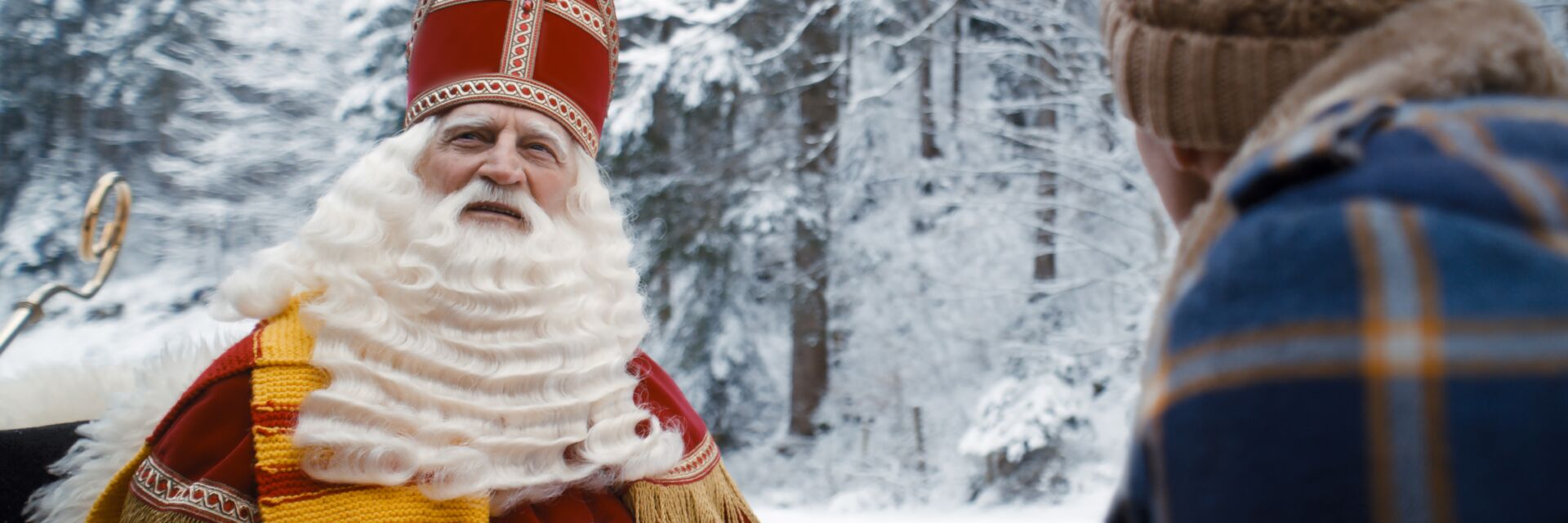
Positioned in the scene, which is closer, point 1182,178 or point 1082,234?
point 1182,178

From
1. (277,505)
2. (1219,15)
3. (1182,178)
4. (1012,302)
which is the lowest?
(277,505)

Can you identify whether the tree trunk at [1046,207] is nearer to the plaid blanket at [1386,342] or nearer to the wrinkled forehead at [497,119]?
the wrinkled forehead at [497,119]

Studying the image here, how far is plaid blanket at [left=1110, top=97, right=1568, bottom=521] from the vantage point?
540mm

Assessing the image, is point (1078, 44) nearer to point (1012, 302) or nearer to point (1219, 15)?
point (1012, 302)

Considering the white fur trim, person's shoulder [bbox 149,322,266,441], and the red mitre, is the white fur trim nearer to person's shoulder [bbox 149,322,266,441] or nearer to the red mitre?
person's shoulder [bbox 149,322,266,441]

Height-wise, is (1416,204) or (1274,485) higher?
(1416,204)

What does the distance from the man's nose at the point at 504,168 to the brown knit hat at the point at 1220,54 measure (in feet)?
4.07

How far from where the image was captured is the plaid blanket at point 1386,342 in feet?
1.77

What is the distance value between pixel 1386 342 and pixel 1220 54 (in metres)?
0.36

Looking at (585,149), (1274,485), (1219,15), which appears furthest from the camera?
(585,149)

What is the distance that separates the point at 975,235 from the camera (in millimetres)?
6234

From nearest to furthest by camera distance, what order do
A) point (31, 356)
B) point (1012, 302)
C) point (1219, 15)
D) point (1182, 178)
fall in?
point (1219, 15) → point (1182, 178) → point (31, 356) → point (1012, 302)

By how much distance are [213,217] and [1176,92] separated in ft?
23.5

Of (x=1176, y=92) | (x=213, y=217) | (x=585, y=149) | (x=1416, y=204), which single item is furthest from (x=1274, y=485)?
(x=213, y=217)
